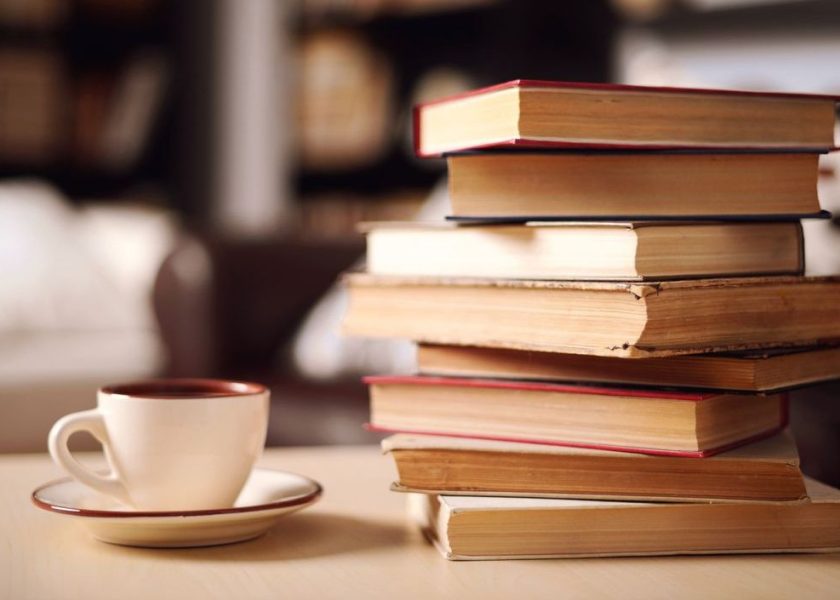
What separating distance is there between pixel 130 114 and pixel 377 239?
3330 mm

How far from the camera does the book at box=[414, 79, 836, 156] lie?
2.34ft

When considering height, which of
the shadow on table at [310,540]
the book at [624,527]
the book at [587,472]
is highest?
the book at [587,472]

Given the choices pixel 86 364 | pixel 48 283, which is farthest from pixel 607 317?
pixel 48 283

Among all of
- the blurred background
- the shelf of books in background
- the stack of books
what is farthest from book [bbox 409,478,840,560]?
the shelf of books in background

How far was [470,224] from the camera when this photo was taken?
2.65ft

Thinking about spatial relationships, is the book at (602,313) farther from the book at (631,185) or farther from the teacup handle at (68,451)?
the teacup handle at (68,451)

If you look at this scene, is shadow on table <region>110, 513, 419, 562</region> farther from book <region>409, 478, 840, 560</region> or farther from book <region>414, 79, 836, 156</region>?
book <region>414, 79, 836, 156</region>

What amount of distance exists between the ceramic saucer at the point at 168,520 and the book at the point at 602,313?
14cm

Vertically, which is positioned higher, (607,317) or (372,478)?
(607,317)

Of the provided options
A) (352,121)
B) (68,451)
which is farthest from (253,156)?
(68,451)

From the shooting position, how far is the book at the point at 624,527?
703mm

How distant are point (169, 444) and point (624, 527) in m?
0.28

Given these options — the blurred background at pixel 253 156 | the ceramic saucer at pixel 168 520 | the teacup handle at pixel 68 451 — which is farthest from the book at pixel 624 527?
the blurred background at pixel 253 156

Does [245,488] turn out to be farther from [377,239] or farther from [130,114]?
[130,114]
